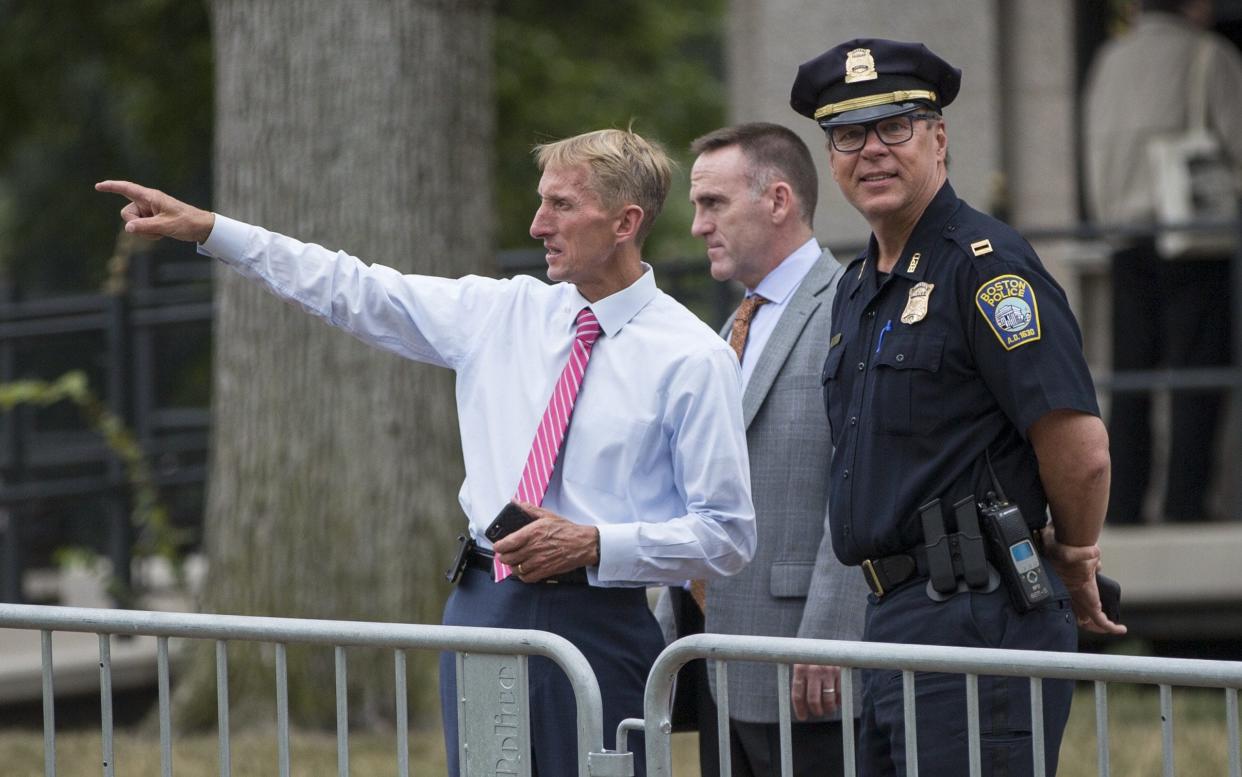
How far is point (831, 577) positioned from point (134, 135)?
14399 mm

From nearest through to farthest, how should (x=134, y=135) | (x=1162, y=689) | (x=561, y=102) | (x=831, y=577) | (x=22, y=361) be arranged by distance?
(x=1162, y=689) < (x=831, y=577) < (x=22, y=361) < (x=561, y=102) < (x=134, y=135)

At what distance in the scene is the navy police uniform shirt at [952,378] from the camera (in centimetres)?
335

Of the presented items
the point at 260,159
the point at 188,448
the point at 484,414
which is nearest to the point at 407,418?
the point at 260,159

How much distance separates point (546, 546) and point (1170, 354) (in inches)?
206

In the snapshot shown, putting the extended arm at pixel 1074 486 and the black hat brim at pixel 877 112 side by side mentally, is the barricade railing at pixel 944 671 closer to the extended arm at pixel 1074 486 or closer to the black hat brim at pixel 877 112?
the extended arm at pixel 1074 486

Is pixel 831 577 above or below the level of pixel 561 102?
below

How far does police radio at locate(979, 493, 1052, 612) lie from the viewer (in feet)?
11.1

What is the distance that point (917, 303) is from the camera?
3.48 m

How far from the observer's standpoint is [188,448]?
9.60 metres

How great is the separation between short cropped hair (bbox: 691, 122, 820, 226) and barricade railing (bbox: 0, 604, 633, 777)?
1381mm

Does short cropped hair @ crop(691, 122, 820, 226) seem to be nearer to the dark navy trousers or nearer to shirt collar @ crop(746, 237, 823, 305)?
shirt collar @ crop(746, 237, 823, 305)

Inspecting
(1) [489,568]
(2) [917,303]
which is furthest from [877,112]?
(1) [489,568]

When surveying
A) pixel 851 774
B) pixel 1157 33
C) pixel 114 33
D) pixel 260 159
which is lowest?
pixel 851 774

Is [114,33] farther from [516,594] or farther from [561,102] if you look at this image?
[516,594]
